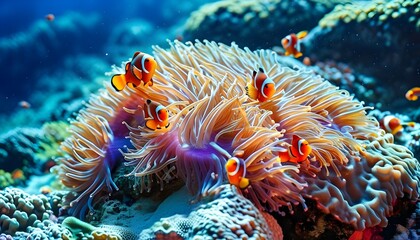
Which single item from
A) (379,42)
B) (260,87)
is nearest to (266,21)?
(379,42)

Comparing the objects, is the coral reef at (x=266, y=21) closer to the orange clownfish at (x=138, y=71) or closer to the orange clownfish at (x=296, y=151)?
the orange clownfish at (x=138, y=71)

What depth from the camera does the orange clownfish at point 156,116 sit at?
234cm

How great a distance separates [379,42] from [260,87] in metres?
3.85

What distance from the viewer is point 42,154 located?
6.18 m

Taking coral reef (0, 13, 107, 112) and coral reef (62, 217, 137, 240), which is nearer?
coral reef (62, 217, 137, 240)

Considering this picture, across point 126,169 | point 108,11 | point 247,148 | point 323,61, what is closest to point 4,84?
point 108,11

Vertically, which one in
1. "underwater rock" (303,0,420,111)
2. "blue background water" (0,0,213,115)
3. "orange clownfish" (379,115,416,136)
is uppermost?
"blue background water" (0,0,213,115)

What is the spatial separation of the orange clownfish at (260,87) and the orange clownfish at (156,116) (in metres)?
0.56

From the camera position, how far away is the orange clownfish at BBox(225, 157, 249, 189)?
6.70 ft

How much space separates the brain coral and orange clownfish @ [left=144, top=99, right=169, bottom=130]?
10 centimetres

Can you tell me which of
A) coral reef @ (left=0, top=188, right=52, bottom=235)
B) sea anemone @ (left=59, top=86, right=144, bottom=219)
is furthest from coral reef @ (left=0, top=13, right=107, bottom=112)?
sea anemone @ (left=59, top=86, right=144, bottom=219)

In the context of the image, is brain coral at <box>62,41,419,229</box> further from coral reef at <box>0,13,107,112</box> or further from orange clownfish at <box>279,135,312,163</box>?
coral reef at <box>0,13,107,112</box>

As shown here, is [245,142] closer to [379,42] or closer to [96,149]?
[96,149]

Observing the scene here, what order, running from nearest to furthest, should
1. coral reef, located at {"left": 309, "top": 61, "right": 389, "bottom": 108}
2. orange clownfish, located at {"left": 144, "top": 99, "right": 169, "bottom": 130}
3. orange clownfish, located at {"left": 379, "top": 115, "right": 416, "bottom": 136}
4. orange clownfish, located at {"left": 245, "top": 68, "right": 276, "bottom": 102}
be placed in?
orange clownfish, located at {"left": 144, "top": 99, "right": 169, "bottom": 130}, orange clownfish, located at {"left": 245, "top": 68, "right": 276, "bottom": 102}, orange clownfish, located at {"left": 379, "top": 115, "right": 416, "bottom": 136}, coral reef, located at {"left": 309, "top": 61, "right": 389, "bottom": 108}
